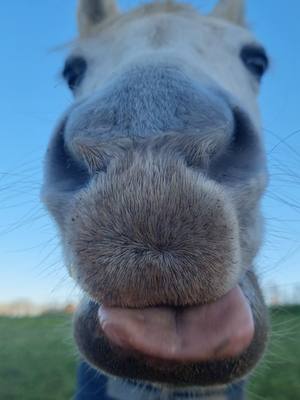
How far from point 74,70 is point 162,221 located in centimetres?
195

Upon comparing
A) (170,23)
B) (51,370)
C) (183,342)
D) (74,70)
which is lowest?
(51,370)

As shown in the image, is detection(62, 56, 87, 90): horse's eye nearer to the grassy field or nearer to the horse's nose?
the horse's nose

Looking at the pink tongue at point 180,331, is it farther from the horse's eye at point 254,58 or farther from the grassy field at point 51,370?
the grassy field at point 51,370

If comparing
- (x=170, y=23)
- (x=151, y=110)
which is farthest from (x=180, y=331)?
(x=170, y=23)

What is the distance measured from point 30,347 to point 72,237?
8317mm

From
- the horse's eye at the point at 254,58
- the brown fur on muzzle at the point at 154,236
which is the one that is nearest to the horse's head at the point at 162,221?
the brown fur on muzzle at the point at 154,236

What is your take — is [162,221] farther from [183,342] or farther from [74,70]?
[74,70]

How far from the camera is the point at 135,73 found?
187 centimetres

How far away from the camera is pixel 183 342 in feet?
5.11

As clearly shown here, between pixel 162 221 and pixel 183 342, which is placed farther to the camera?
pixel 183 342

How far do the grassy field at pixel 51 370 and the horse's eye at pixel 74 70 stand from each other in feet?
6.01

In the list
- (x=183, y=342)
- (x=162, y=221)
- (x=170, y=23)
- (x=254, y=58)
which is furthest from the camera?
(x=254, y=58)

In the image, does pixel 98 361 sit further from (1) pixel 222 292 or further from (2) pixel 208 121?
(2) pixel 208 121

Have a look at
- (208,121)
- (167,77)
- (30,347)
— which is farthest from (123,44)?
(30,347)
